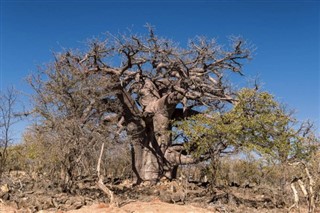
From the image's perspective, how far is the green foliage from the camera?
921cm

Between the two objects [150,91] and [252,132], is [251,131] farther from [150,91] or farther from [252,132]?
[150,91]

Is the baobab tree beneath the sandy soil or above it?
above

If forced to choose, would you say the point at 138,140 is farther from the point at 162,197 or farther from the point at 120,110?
the point at 162,197

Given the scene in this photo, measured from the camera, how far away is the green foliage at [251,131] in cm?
921

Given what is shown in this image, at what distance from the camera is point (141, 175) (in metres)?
14.4

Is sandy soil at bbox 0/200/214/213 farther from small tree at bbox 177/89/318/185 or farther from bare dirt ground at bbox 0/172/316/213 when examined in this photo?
small tree at bbox 177/89/318/185

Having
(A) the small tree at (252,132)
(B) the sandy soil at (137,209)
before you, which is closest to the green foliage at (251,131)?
(A) the small tree at (252,132)

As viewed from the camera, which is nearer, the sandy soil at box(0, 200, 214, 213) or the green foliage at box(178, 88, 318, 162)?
the sandy soil at box(0, 200, 214, 213)

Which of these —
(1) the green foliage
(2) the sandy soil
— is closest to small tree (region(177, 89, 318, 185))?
(1) the green foliage

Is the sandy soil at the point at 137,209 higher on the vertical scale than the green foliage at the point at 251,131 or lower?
lower

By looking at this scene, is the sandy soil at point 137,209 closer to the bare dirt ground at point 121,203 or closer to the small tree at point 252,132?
the bare dirt ground at point 121,203

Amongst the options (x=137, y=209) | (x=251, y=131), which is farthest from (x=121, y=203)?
(x=251, y=131)

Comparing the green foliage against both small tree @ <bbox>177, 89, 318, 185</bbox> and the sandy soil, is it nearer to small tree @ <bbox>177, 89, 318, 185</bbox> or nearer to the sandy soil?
small tree @ <bbox>177, 89, 318, 185</bbox>

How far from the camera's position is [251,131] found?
9.74 m
